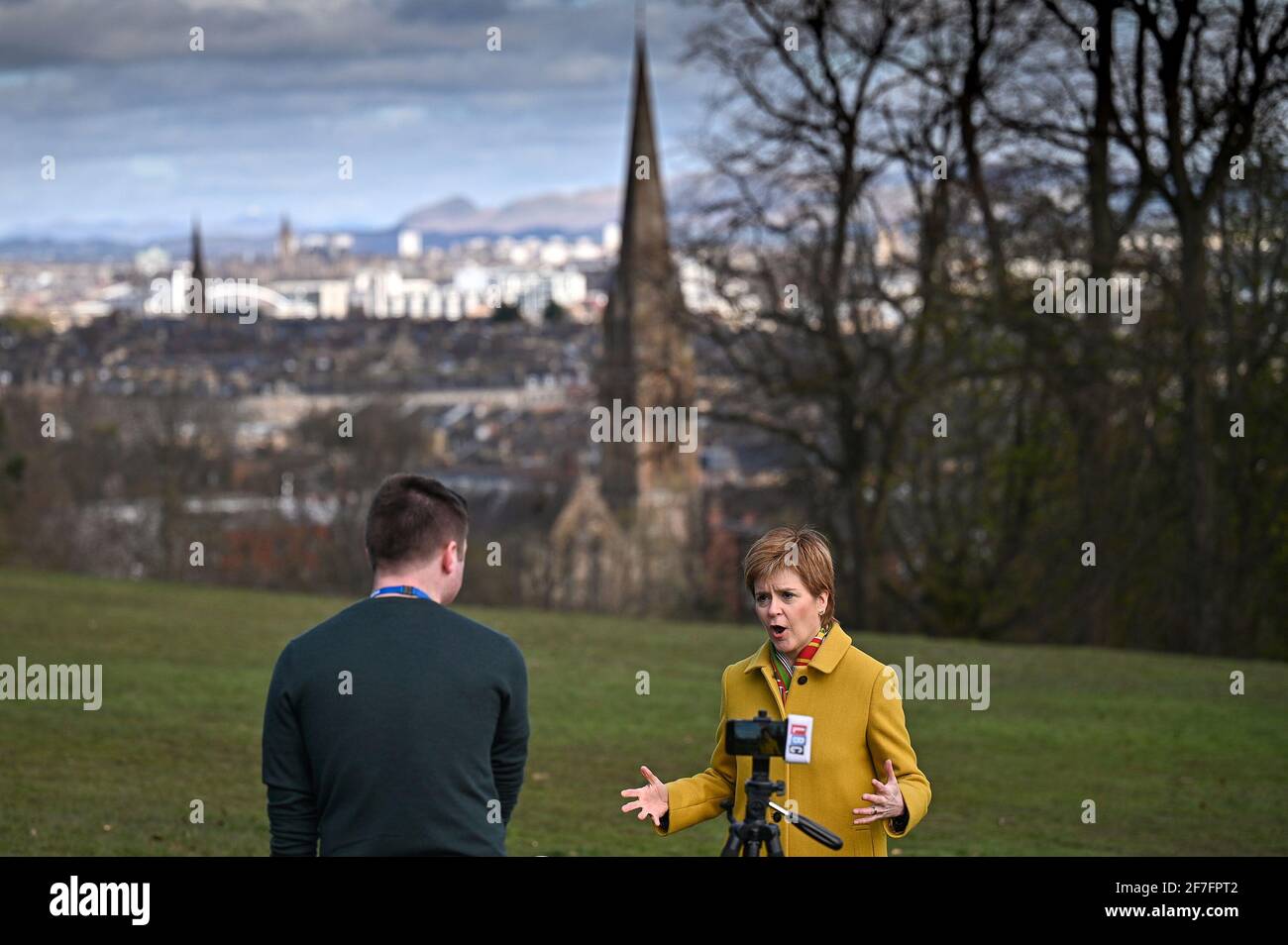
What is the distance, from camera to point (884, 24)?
26.4 m

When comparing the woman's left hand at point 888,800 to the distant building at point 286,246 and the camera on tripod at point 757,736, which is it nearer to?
the camera on tripod at point 757,736

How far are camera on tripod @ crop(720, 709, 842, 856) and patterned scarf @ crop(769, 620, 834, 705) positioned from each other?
0.30m

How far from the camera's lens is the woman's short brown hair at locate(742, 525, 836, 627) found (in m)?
3.98

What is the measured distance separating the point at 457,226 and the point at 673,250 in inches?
6264

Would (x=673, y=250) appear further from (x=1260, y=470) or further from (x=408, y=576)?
(x=408, y=576)

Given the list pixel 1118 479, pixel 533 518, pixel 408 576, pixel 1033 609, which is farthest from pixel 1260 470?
pixel 533 518

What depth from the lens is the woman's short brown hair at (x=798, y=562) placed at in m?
3.98

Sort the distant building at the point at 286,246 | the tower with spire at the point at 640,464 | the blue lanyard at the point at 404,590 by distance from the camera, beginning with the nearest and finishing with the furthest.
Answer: the blue lanyard at the point at 404,590
the tower with spire at the point at 640,464
the distant building at the point at 286,246

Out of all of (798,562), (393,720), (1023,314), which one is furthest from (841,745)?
(1023,314)

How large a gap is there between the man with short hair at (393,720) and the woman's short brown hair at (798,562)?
67 cm

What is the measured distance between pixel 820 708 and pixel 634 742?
9820 mm
